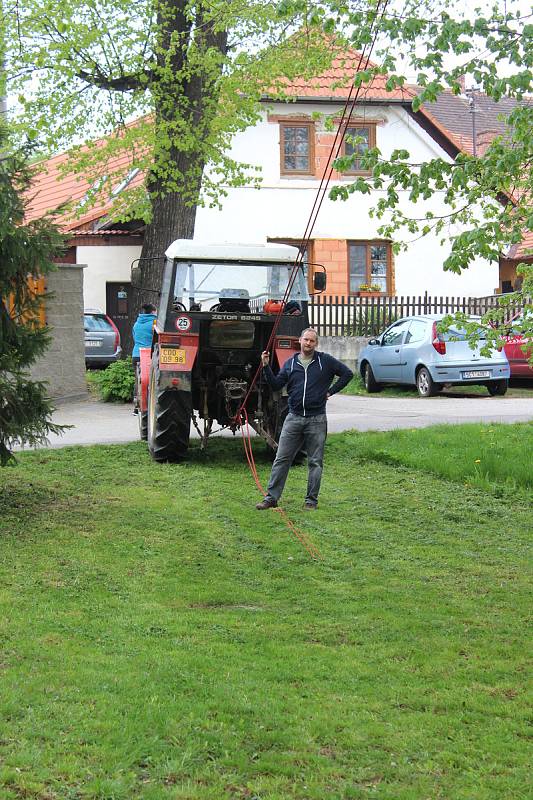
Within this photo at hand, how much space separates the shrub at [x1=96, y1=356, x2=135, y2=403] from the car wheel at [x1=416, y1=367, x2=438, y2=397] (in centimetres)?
594

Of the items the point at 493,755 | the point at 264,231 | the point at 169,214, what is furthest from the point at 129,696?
the point at 264,231

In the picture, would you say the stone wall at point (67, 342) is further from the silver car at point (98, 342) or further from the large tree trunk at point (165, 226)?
the silver car at point (98, 342)

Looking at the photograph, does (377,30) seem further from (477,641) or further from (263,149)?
(263,149)

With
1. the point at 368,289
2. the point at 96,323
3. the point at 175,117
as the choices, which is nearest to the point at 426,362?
the point at 175,117

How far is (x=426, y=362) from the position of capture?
23969mm

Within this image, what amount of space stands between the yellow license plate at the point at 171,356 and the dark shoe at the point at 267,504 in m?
3.19

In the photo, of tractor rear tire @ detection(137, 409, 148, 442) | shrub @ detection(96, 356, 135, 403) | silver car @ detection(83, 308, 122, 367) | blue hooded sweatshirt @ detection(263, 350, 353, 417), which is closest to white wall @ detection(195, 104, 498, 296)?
silver car @ detection(83, 308, 122, 367)

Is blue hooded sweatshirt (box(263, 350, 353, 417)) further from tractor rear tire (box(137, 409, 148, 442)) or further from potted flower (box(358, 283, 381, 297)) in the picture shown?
potted flower (box(358, 283, 381, 297))

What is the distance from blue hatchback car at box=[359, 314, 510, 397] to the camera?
23.5 m

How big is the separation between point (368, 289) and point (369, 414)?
15840 millimetres

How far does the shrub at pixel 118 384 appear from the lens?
2227cm

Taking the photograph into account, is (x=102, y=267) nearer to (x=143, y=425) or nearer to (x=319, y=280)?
(x=143, y=425)

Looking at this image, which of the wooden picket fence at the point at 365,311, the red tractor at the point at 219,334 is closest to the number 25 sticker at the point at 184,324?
the red tractor at the point at 219,334

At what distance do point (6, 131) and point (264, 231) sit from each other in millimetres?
24894
